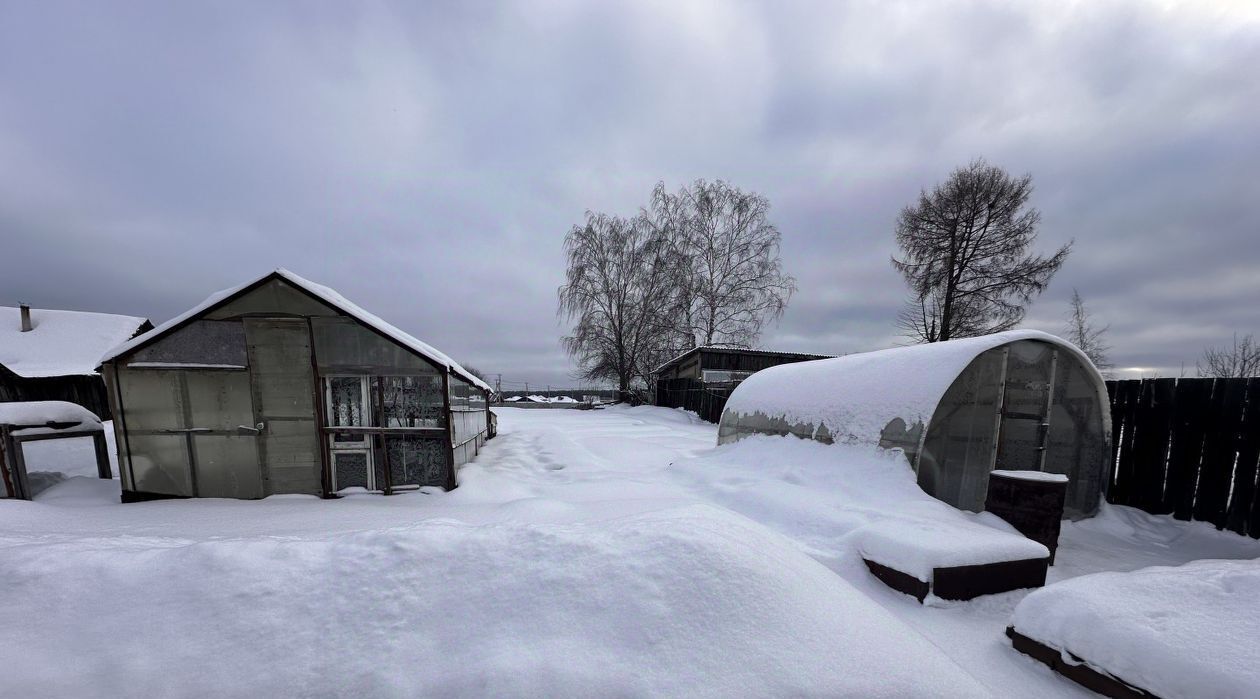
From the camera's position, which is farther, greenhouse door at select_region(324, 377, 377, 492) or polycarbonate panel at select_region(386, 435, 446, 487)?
polycarbonate panel at select_region(386, 435, 446, 487)

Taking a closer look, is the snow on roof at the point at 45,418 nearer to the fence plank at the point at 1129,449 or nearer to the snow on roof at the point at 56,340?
the snow on roof at the point at 56,340

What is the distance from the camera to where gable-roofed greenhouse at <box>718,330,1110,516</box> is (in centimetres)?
532

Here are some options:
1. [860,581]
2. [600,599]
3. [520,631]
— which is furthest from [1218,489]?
[520,631]

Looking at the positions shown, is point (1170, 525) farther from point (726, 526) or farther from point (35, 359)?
point (35, 359)

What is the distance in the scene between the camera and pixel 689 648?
6.89 feet

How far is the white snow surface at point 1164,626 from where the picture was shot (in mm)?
2004

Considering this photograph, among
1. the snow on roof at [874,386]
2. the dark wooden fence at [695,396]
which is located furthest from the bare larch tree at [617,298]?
the snow on roof at [874,386]

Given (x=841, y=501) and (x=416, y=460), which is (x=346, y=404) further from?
(x=841, y=501)

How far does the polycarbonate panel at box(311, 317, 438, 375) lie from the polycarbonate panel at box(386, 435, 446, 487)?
1.20 metres

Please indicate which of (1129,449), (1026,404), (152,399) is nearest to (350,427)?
(152,399)

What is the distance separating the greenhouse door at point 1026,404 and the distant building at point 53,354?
1135 inches

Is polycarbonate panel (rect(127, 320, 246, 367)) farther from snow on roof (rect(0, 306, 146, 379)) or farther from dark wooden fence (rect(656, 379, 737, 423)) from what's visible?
snow on roof (rect(0, 306, 146, 379))

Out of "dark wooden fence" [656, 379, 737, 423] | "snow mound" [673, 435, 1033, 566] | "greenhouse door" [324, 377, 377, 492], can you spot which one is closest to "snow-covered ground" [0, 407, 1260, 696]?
"snow mound" [673, 435, 1033, 566]

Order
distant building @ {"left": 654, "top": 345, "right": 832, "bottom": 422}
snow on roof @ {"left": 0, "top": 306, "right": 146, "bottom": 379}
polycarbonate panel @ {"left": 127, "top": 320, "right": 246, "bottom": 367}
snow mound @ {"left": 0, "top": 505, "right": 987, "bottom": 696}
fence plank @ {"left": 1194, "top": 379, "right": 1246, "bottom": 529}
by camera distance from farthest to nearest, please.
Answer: distant building @ {"left": 654, "top": 345, "right": 832, "bottom": 422}
snow on roof @ {"left": 0, "top": 306, "right": 146, "bottom": 379}
polycarbonate panel @ {"left": 127, "top": 320, "right": 246, "bottom": 367}
fence plank @ {"left": 1194, "top": 379, "right": 1246, "bottom": 529}
snow mound @ {"left": 0, "top": 505, "right": 987, "bottom": 696}
